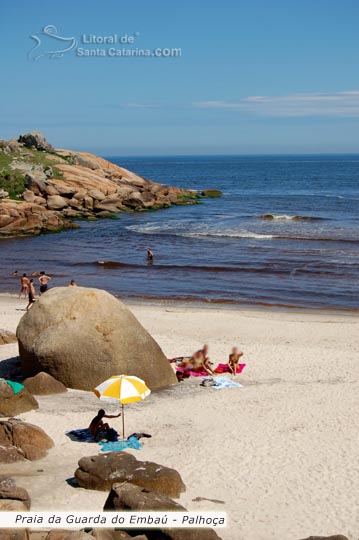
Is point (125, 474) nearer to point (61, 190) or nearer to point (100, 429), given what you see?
point (100, 429)

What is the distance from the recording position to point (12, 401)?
623 inches

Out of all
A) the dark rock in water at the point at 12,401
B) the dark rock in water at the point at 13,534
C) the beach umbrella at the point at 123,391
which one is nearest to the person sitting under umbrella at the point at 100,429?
the beach umbrella at the point at 123,391

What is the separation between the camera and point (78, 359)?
57.4 feet

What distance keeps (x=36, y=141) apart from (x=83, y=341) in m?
62.7

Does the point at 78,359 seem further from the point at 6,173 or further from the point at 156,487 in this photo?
the point at 6,173

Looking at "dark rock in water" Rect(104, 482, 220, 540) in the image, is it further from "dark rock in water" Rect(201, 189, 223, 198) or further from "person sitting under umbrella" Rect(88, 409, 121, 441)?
"dark rock in water" Rect(201, 189, 223, 198)

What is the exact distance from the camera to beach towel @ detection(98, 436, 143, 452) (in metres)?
14.1

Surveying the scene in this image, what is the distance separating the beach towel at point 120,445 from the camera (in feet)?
46.1

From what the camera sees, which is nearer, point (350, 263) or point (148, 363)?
point (148, 363)

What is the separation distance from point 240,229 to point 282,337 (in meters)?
33.3

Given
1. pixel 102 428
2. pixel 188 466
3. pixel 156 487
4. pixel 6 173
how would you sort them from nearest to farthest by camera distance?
pixel 156 487
pixel 188 466
pixel 102 428
pixel 6 173

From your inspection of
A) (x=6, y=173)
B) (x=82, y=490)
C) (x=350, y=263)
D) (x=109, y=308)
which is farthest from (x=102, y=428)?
(x=6, y=173)

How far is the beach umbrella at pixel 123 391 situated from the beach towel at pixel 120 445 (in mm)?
382

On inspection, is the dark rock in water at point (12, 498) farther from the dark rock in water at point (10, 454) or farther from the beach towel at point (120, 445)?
the beach towel at point (120, 445)
